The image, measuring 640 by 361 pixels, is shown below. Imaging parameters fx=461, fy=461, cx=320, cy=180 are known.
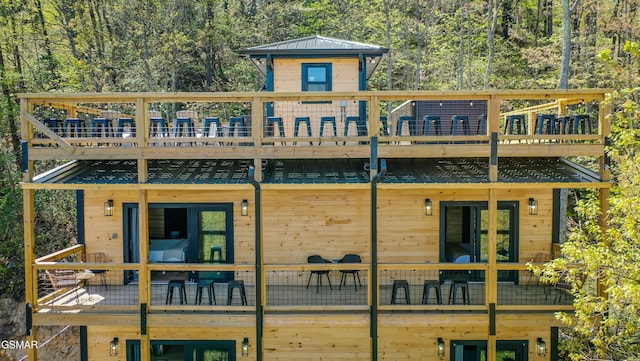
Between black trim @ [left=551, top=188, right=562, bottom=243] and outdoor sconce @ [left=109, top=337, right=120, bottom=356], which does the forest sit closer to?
black trim @ [left=551, top=188, right=562, bottom=243]

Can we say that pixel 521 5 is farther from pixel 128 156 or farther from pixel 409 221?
pixel 128 156

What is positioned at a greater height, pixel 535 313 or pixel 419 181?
pixel 419 181

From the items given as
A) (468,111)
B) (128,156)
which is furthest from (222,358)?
(468,111)

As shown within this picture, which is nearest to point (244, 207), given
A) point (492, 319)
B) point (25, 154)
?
point (25, 154)

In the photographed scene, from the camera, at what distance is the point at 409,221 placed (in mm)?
10156

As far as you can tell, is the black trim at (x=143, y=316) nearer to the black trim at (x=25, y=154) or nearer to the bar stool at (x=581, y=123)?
the black trim at (x=25, y=154)

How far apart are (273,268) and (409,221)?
11.2 feet

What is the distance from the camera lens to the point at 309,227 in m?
10.2

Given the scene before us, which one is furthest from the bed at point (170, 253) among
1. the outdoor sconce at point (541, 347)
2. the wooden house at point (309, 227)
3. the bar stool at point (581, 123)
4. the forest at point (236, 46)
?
the forest at point (236, 46)

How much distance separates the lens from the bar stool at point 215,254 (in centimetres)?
1020

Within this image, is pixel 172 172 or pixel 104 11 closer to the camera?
pixel 172 172

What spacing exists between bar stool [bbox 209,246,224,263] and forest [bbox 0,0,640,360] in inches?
479

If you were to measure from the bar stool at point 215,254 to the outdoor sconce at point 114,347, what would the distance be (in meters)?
2.44

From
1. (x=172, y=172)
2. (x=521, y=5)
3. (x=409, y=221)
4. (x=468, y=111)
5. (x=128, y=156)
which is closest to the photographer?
(x=128, y=156)
